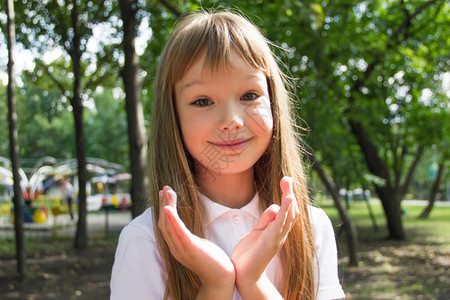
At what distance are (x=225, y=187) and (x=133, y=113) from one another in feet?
14.1

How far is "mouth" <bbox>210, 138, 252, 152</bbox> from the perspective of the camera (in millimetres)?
1241

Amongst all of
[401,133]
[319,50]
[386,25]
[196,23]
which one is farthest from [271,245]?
[401,133]

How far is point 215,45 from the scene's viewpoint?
1.26 metres

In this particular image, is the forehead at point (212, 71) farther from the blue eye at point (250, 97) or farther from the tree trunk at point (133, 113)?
the tree trunk at point (133, 113)

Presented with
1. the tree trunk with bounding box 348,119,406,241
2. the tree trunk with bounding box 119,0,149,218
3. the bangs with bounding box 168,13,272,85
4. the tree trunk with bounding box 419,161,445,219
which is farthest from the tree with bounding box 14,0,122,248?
the tree trunk with bounding box 419,161,445,219

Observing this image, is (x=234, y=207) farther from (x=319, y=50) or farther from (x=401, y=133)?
(x=401, y=133)

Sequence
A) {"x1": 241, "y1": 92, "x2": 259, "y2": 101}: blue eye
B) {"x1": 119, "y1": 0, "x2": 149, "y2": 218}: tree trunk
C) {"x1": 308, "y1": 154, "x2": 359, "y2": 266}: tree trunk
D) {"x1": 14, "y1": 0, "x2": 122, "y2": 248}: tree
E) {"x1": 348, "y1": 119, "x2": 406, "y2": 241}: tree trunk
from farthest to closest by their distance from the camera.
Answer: {"x1": 348, "y1": 119, "x2": 406, "y2": 241}: tree trunk → {"x1": 14, "y1": 0, "x2": 122, "y2": 248}: tree → {"x1": 308, "y1": 154, "x2": 359, "y2": 266}: tree trunk → {"x1": 119, "y1": 0, "x2": 149, "y2": 218}: tree trunk → {"x1": 241, "y1": 92, "x2": 259, "y2": 101}: blue eye

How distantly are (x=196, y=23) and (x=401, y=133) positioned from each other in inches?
529

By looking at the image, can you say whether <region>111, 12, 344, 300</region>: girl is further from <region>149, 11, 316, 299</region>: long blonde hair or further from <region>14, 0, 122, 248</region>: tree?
<region>14, 0, 122, 248</region>: tree

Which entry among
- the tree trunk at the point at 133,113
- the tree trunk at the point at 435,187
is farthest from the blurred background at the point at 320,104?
the tree trunk at the point at 435,187

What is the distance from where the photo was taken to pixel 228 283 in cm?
104

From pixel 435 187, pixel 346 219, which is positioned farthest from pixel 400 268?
pixel 435 187

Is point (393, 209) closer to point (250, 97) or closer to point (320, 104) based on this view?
point (320, 104)

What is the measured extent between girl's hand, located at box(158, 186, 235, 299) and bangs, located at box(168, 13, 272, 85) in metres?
0.40
